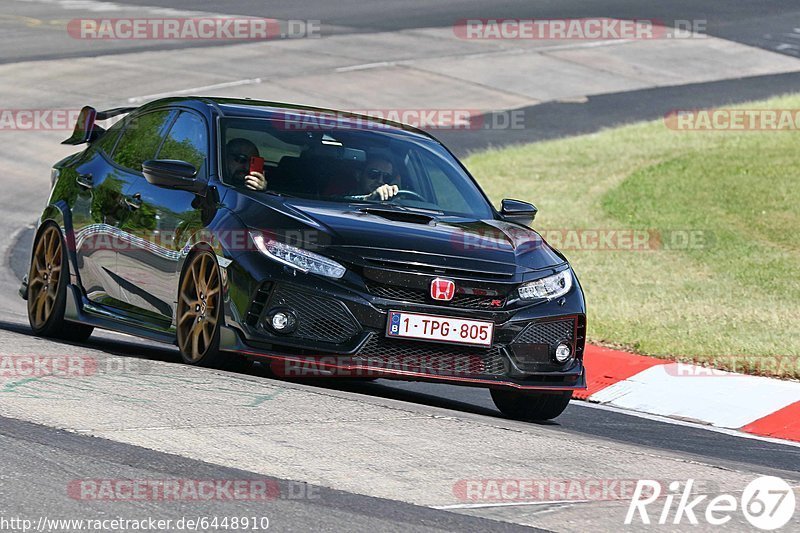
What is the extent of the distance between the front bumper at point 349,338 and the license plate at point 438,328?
0.03 metres

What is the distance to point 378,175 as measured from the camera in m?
8.95

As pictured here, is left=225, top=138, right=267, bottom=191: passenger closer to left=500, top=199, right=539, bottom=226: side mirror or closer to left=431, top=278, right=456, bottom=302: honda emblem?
left=431, top=278, right=456, bottom=302: honda emblem

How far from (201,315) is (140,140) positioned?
1904mm

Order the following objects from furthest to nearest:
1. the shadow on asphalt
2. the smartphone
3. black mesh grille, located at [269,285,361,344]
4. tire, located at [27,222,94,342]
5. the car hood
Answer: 1. tire, located at [27,222,94,342]
2. the shadow on asphalt
3. the smartphone
4. the car hood
5. black mesh grille, located at [269,285,361,344]

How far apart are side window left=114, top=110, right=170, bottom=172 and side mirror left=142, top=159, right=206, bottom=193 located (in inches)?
34.2

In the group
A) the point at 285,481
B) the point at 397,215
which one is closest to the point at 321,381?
the point at 397,215

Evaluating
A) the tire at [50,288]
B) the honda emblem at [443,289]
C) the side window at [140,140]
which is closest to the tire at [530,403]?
the honda emblem at [443,289]

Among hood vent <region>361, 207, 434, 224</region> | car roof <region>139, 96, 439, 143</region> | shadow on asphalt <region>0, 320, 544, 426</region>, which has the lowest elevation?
shadow on asphalt <region>0, 320, 544, 426</region>

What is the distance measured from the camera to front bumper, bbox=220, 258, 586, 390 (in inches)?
305

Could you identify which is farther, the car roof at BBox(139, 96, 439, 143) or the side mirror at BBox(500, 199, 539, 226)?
the side mirror at BBox(500, 199, 539, 226)

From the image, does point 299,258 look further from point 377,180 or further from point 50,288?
point 50,288

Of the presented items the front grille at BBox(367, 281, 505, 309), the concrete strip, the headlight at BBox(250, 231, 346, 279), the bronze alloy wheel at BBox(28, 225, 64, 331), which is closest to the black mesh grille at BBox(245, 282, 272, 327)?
the headlight at BBox(250, 231, 346, 279)

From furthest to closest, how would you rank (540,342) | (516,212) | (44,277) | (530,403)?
(44,277) < (516,212) < (530,403) < (540,342)

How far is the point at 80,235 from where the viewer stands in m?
9.63
